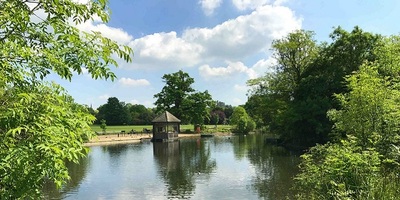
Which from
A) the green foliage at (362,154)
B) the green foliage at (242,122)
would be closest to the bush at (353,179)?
the green foliage at (362,154)

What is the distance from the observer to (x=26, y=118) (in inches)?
112

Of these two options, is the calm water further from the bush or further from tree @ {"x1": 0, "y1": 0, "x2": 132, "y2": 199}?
tree @ {"x1": 0, "y1": 0, "x2": 132, "y2": 199}

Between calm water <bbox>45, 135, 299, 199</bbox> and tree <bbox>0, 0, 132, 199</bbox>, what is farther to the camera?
calm water <bbox>45, 135, 299, 199</bbox>

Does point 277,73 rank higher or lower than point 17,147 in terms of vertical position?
higher

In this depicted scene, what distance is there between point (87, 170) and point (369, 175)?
17.0 meters

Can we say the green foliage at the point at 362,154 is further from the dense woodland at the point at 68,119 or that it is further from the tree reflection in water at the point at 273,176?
the tree reflection in water at the point at 273,176

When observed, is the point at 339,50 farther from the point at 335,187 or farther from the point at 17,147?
the point at 17,147

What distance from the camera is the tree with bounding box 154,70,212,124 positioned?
5461 centimetres

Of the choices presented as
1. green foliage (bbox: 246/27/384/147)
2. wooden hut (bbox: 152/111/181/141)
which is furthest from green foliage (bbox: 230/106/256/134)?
green foliage (bbox: 246/27/384/147)

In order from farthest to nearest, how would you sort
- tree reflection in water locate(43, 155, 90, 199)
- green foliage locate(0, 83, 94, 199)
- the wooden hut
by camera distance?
1. the wooden hut
2. tree reflection in water locate(43, 155, 90, 199)
3. green foliage locate(0, 83, 94, 199)

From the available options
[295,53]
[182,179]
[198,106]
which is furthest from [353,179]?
[198,106]

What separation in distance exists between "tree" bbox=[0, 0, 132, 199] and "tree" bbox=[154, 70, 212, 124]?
167 ft

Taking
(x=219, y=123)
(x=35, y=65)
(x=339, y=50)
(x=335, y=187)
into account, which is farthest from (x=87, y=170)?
(x=219, y=123)

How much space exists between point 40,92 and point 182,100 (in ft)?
171
